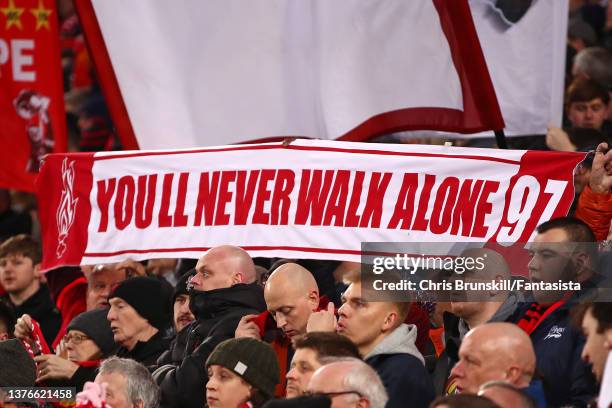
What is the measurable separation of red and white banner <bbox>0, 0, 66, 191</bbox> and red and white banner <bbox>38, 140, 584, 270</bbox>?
174 centimetres

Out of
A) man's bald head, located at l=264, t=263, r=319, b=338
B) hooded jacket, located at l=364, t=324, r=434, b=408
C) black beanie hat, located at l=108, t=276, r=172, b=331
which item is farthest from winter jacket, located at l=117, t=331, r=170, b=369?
hooded jacket, located at l=364, t=324, r=434, b=408

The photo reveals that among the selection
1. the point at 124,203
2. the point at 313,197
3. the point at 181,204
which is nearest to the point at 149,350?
the point at 181,204

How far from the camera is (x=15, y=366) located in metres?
8.24

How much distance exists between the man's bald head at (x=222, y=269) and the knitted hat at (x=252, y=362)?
95cm

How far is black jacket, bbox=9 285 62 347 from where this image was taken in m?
10.9

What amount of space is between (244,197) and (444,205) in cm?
125

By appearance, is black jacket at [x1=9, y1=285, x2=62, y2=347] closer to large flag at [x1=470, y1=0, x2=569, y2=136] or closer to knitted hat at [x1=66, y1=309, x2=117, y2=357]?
knitted hat at [x1=66, y1=309, x2=117, y2=357]

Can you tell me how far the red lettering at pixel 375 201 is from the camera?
868 centimetres

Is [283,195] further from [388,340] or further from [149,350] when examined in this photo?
[388,340]

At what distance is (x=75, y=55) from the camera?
17688mm

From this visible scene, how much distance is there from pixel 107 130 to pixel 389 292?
861 centimetres

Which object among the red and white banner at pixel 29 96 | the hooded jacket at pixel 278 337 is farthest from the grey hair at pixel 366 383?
the red and white banner at pixel 29 96

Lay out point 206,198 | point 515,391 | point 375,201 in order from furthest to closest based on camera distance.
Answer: point 206,198 < point 375,201 < point 515,391

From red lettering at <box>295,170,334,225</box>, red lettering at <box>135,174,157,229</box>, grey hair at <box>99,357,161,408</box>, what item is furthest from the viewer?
red lettering at <box>135,174,157,229</box>
